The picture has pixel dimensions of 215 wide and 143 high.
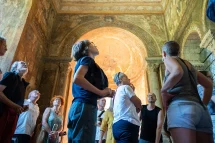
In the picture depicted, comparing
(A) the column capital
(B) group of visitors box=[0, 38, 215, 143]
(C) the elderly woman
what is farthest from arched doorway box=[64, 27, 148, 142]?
(B) group of visitors box=[0, 38, 215, 143]

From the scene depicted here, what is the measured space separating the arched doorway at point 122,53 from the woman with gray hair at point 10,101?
5.82m

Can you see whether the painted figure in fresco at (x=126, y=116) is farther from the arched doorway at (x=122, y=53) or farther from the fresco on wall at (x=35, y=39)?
the arched doorway at (x=122, y=53)

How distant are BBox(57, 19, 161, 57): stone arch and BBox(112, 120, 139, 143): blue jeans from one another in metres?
6.86

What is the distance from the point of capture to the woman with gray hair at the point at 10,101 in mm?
2514

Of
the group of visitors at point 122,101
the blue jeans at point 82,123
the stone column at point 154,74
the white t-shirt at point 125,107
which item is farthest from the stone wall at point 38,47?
the blue jeans at point 82,123

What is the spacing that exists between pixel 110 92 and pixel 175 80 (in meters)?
0.65

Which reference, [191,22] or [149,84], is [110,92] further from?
[149,84]

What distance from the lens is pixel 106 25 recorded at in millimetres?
9672

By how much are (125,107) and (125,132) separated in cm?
33

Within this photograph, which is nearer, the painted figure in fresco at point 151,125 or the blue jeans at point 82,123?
the blue jeans at point 82,123

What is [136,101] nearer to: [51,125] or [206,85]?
[206,85]

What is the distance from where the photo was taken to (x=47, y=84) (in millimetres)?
7941

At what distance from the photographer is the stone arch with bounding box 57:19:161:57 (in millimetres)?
8875

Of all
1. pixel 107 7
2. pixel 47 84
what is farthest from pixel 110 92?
pixel 107 7
